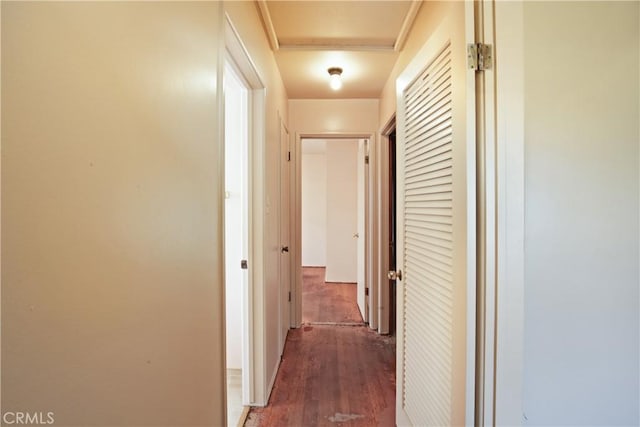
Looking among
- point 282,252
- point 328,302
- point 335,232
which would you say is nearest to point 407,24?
point 282,252

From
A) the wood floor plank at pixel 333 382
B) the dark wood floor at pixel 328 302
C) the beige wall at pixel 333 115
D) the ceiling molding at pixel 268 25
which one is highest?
the ceiling molding at pixel 268 25

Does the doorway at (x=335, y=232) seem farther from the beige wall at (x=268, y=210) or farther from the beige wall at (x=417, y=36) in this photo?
the beige wall at (x=268, y=210)

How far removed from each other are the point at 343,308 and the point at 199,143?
3.25 meters

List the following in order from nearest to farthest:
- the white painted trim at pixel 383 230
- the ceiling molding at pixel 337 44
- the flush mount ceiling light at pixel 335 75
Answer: the ceiling molding at pixel 337 44 → the flush mount ceiling light at pixel 335 75 → the white painted trim at pixel 383 230

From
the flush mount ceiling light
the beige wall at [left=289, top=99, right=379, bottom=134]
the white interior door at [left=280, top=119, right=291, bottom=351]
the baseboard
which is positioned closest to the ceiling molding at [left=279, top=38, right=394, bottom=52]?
the flush mount ceiling light

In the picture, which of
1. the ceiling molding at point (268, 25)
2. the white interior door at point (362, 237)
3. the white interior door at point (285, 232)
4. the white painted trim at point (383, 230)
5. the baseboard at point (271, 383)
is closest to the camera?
the ceiling molding at point (268, 25)

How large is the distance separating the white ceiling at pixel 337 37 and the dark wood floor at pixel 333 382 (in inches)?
93.6

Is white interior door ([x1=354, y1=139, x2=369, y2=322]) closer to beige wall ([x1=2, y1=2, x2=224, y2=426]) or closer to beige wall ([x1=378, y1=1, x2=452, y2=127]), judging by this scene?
beige wall ([x1=378, y1=1, x2=452, y2=127])

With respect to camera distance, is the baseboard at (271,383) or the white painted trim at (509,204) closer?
the white painted trim at (509,204)

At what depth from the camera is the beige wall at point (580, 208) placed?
3.40 feet

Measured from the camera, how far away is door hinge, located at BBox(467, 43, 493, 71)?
0.97 metres

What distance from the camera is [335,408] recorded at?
190 centimetres

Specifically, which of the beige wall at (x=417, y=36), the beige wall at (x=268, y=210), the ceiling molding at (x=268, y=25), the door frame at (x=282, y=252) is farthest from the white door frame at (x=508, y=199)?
the door frame at (x=282, y=252)

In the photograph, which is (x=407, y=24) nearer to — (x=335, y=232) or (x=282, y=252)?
(x=282, y=252)
